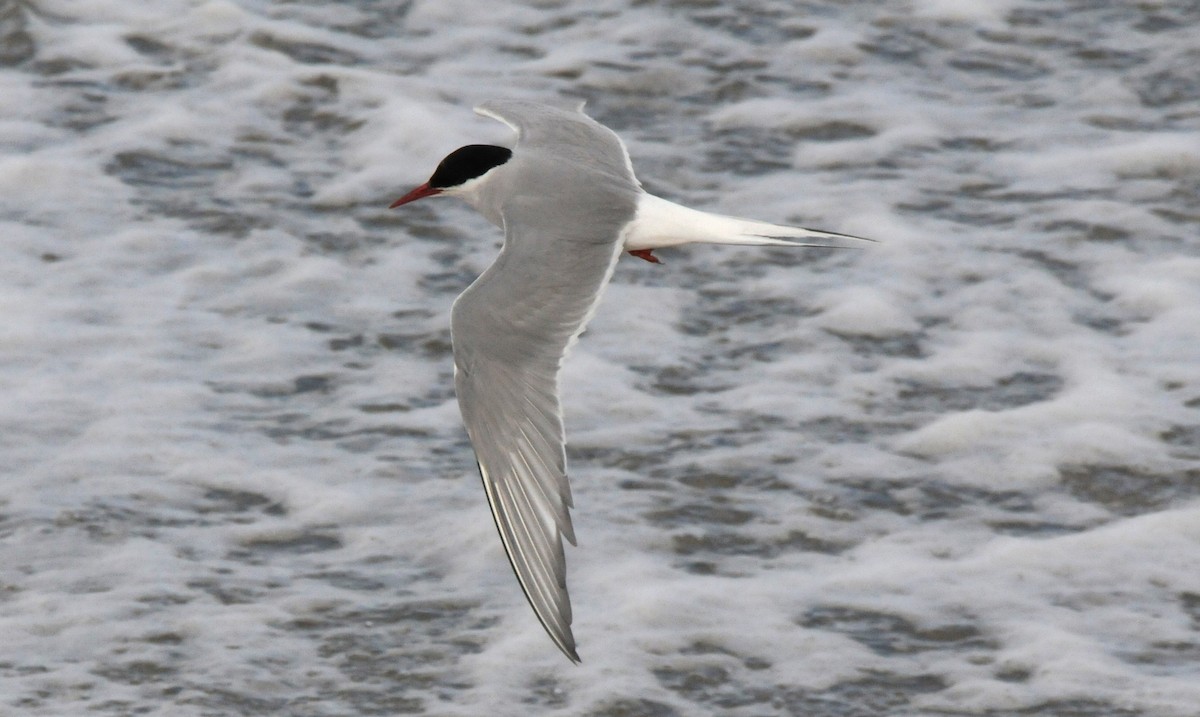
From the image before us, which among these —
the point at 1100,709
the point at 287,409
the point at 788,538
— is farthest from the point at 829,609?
the point at 287,409

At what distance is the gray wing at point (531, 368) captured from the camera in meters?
4.25

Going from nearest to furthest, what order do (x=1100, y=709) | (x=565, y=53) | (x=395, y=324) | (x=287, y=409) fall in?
1. (x=1100, y=709)
2. (x=287, y=409)
3. (x=395, y=324)
4. (x=565, y=53)

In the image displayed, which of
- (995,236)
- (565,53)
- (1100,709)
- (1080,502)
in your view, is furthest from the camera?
(565,53)

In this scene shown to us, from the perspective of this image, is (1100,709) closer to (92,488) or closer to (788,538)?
(788,538)

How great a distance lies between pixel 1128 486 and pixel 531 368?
214 cm

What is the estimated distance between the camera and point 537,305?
15.0 feet

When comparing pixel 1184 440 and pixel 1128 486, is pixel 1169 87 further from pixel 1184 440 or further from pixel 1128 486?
pixel 1128 486

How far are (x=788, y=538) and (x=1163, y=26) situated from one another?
4311mm

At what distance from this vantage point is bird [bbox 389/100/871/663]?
14.1ft

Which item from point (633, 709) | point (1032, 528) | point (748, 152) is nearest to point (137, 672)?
point (633, 709)

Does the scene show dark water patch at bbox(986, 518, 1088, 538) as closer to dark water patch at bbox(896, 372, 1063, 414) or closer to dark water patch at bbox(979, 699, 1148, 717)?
dark water patch at bbox(896, 372, 1063, 414)

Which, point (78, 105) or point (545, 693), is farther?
point (78, 105)

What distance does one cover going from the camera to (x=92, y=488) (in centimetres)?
566

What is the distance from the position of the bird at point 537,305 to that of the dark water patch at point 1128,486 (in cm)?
142
